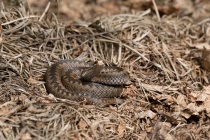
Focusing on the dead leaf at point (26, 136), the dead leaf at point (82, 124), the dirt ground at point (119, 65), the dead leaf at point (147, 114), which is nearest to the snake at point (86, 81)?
the dirt ground at point (119, 65)

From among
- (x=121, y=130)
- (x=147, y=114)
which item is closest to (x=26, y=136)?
(x=121, y=130)

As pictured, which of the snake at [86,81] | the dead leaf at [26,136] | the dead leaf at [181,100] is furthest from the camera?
the snake at [86,81]

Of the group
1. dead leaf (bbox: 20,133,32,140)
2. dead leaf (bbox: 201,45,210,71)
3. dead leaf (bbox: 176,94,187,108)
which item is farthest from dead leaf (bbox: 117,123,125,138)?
dead leaf (bbox: 201,45,210,71)

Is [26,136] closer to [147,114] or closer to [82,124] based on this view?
[82,124]

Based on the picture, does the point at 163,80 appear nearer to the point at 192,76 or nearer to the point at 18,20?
the point at 192,76

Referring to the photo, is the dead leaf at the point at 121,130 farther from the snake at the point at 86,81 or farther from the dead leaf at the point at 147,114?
the snake at the point at 86,81
